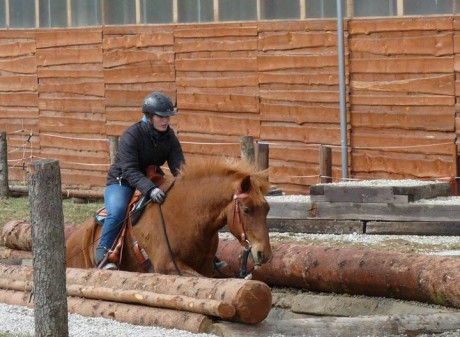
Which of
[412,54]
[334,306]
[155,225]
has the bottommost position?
[334,306]

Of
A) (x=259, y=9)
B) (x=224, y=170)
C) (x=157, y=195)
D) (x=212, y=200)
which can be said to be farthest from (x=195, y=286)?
(x=259, y=9)

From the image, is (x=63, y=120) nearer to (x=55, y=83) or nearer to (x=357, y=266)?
(x=55, y=83)

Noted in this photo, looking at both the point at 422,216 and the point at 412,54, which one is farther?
the point at 412,54

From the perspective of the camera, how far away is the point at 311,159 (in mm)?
21578

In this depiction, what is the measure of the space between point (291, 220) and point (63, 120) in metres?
12.0

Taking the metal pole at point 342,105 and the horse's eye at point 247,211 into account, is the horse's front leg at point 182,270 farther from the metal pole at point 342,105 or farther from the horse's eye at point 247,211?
the metal pole at point 342,105

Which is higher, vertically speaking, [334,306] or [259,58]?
[259,58]

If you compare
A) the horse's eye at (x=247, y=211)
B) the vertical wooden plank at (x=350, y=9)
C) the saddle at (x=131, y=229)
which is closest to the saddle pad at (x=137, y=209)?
the saddle at (x=131, y=229)

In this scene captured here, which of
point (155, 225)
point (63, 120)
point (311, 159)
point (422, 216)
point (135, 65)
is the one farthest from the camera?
point (63, 120)

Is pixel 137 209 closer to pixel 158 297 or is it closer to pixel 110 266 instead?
pixel 110 266

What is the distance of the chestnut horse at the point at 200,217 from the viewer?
34.6ft

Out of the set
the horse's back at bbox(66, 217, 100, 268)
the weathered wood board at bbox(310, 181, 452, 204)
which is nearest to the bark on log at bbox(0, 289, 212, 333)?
the horse's back at bbox(66, 217, 100, 268)

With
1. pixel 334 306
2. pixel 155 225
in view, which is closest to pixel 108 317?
pixel 155 225

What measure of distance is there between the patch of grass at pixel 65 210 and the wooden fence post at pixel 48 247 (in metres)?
10.4
